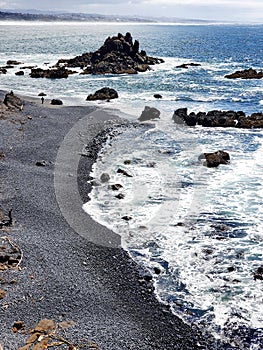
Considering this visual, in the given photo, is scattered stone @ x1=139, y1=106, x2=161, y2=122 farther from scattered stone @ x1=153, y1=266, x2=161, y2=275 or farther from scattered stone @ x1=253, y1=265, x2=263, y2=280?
scattered stone @ x1=253, y1=265, x2=263, y2=280

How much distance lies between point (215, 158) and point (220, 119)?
10465 millimetres

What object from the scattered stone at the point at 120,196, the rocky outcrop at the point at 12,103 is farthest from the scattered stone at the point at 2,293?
the rocky outcrop at the point at 12,103

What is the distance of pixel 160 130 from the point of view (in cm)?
3197

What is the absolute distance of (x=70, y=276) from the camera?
12.9 metres

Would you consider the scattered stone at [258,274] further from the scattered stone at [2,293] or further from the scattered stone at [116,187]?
the scattered stone at [116,187]

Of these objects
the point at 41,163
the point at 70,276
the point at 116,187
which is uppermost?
the point at 41,163

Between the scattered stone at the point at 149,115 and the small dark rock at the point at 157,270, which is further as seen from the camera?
the scattered stone at the point at 149,115

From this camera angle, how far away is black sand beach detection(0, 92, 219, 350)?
35.0 feet

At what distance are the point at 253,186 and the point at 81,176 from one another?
9.46m

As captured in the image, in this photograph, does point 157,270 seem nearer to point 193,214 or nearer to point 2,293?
point 193,214

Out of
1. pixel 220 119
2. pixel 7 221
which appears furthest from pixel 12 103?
pixel 7 221

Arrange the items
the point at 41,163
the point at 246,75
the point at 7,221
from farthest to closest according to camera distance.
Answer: the point at 246,75 → the point at 41,163 → the point at 7,221

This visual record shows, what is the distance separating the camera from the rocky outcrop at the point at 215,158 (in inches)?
954

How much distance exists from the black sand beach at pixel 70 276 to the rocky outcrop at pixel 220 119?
14447 mm
